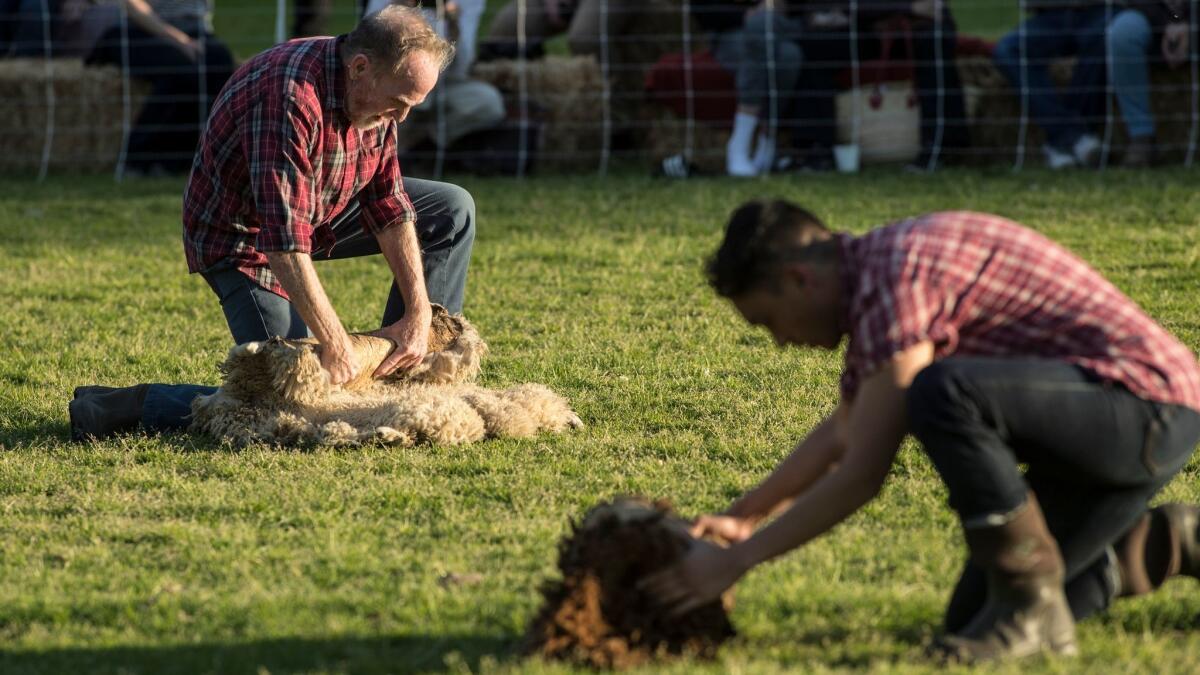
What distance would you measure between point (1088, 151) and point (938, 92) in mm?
1176

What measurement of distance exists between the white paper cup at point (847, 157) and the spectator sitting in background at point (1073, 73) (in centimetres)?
137

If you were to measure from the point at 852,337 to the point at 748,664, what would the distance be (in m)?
0.73

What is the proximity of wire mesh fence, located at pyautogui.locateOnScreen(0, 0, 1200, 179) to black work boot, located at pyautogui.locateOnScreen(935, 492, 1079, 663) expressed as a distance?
26.7ft

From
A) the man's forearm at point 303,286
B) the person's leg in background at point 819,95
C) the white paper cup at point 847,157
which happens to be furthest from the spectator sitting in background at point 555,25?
the man's forearm at point 303,286

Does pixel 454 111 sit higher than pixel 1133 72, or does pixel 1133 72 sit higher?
pixel 1133 72

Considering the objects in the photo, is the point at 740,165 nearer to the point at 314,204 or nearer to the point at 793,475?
the point at 314,204

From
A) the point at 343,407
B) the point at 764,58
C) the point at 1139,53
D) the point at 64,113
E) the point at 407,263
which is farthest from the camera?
the point at 64,113

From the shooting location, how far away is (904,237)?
2977mm

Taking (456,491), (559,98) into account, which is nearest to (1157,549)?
(456,491)

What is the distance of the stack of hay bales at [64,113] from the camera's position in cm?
1181

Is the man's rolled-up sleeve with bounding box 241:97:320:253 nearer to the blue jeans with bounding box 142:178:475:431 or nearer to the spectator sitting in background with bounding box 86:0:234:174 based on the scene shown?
the blue jeans with bounding box 142:178:475:431

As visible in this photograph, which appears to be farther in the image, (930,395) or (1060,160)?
(1060,160)

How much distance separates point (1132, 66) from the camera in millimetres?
10719

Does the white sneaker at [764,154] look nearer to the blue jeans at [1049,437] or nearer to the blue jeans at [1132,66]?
the blue jeans at [1132,66]
